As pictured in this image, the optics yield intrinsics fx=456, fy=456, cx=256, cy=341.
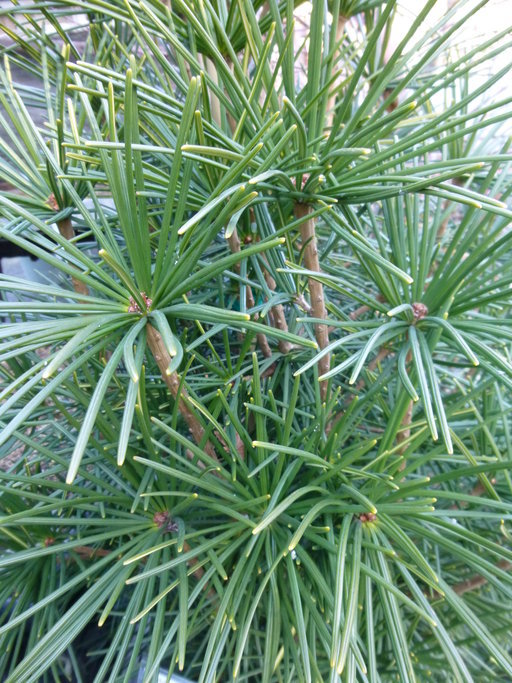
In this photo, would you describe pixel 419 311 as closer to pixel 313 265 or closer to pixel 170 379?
pixel 313 265

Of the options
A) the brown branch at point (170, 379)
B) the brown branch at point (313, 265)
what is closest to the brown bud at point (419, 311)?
the brown branch at point (313, 265)

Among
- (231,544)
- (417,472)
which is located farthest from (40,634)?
(417,472)

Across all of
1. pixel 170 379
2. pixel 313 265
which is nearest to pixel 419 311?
pixel 313 265

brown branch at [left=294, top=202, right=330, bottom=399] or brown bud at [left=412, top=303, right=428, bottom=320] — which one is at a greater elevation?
brown branch at [left=294, top=202, right=330, bottom=399]

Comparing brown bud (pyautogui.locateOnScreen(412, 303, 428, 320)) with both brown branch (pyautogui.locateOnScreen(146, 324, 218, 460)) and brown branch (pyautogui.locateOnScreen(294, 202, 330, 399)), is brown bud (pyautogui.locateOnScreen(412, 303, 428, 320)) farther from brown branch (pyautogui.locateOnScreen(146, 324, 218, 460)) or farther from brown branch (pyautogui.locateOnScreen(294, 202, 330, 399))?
brown branch (pyautogui.locateOnScreen(146, 324, 218, 460))

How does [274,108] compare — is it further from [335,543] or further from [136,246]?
[335,543]

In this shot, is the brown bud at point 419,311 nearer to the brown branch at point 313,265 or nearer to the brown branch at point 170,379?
the brown branch at point 313,265

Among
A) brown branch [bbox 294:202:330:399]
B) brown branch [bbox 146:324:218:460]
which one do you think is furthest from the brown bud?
brown branch [bbox 146:324:218:460]

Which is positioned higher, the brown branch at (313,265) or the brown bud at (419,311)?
the brown branch at (313,265)
